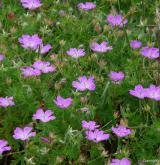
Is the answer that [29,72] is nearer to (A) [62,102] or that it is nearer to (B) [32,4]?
(A) [62,102]

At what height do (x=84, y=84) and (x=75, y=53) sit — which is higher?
(x=75, y=53)

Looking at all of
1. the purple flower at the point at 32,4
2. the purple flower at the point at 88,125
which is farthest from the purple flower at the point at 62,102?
the purple flower at the point at 32,4

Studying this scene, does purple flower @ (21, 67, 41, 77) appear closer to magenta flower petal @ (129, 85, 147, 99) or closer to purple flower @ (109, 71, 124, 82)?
purple flower @ (109, 71, 124, 82)

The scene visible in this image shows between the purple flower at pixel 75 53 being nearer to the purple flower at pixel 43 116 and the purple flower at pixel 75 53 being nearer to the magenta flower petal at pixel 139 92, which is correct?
the magenta flower petal at pixel 139 92

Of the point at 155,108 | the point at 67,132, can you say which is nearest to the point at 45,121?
the point at 67,132

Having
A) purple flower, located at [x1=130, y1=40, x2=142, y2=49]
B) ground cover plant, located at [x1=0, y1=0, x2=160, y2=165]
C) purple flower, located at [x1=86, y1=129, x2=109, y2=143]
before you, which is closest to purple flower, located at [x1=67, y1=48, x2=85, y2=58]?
ground cover plant, located at [x1=0, y1=0, x2=160, y2=165]

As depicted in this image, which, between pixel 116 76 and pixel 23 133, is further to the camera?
pixel 116 76

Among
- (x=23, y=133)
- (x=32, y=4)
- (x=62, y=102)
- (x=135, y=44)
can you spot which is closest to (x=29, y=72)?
(x=62, y=102)

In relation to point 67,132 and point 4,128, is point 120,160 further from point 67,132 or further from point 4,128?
point 4,128
